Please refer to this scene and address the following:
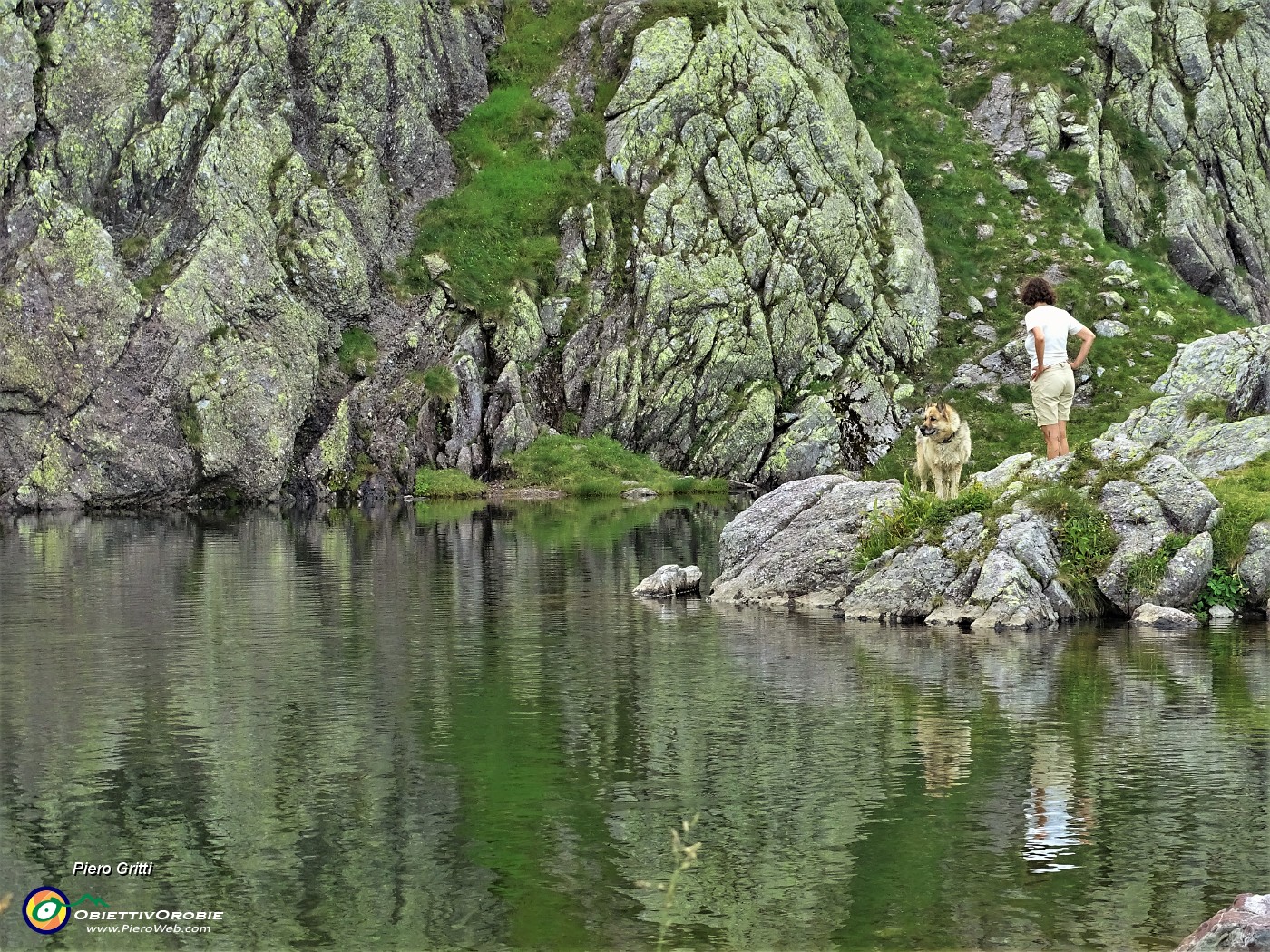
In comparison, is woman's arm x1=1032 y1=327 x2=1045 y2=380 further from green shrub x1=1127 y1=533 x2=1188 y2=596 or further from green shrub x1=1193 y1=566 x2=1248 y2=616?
green shrub x1=1193 y1=566 x2=1248 y2=616

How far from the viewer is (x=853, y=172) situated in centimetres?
8331

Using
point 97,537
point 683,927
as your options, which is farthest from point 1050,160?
point 683,927

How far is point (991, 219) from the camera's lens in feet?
291

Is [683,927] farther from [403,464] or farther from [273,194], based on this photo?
[273,194]

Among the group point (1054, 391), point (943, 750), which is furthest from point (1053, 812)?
point (1054, 391)

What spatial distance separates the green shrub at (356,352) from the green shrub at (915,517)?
4828 cm

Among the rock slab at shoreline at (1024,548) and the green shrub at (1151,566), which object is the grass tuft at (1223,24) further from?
the green shrub at (1151,566)

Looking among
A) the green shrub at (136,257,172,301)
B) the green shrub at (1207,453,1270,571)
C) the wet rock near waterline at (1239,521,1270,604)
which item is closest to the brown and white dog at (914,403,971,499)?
the green shrub at (1207,453,1270,571)

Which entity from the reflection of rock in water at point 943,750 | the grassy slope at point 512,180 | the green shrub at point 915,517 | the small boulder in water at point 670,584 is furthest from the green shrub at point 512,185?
the reflection of rock in water at point 943,750

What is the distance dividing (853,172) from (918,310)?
8838mm

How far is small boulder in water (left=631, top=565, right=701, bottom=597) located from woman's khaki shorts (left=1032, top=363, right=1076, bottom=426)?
848 centimetres

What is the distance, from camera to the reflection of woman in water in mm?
12495

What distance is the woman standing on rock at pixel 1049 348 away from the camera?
27.1m

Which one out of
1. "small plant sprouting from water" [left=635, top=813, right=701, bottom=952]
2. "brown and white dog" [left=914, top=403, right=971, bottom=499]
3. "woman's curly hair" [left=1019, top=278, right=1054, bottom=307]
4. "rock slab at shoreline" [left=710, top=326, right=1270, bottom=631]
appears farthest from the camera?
"brown and white dog" [left=914, top=403, right=971, bottom=499]
